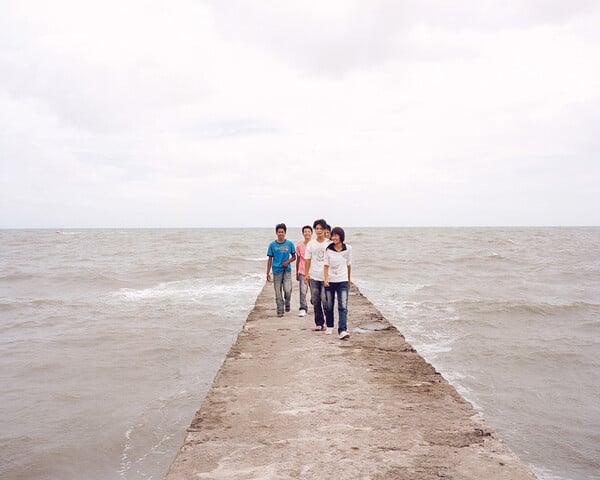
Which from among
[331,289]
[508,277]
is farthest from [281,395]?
[508,277]

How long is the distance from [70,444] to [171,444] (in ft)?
3.42

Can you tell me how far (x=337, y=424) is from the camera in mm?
3451

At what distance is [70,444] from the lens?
490 centimetres

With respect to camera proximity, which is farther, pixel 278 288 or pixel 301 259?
pixel 301 259

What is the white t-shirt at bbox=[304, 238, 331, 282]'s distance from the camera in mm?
6316

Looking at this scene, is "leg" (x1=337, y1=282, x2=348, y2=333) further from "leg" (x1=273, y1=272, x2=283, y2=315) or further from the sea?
"leg" (x1=273, y1=272, x2=283, y2=315)

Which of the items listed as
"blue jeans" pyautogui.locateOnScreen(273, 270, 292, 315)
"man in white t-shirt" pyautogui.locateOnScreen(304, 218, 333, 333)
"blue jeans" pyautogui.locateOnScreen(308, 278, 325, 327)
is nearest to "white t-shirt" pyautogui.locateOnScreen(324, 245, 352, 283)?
"man in white t-shirt" pyautogui.locateOnScreen(304, 218, 333, 333)

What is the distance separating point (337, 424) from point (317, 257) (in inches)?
123

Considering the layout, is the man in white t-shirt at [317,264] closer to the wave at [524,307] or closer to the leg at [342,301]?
the leg at [342,301]

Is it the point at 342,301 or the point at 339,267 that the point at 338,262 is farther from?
the point at 342,301

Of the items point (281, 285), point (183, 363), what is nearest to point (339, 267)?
point (281, 285)

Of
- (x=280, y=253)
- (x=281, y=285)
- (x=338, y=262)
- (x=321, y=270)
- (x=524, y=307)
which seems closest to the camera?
(x=338, y=262)

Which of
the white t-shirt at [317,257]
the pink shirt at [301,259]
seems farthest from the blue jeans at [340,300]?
the pink shirt at [301,259]

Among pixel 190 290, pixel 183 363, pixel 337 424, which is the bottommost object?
pixel 183 363
